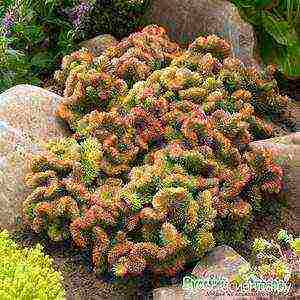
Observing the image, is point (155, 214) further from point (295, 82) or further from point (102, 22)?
point (295, 82)

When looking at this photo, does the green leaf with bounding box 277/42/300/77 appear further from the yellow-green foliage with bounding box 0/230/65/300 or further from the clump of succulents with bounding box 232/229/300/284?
the yellow-green foliage with bounding box 0/230/65/300

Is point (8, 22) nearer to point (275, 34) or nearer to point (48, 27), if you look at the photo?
point (48, 27)

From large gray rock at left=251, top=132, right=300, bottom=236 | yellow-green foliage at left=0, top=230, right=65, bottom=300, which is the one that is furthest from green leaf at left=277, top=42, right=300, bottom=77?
yellow-green foliage at left=0, top=230, right=65, bottom=300

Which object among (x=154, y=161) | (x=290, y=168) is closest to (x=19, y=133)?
(x=154, y=161)

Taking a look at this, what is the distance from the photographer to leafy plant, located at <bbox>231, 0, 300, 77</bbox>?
555cm

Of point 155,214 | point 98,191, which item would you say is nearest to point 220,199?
point 155,214

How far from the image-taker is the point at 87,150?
13.3 ft

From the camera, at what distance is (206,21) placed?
535cm

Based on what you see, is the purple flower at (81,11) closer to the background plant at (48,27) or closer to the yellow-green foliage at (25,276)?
the background plant at (48,27)

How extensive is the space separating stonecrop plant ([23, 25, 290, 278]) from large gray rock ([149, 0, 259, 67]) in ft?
2.04

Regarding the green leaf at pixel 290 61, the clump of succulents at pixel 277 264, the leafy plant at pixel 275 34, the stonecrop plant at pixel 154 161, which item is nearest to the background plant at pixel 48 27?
the stonecrop plant at pixel 154 161

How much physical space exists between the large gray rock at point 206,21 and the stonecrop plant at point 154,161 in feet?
2.04

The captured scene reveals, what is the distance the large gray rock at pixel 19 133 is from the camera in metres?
3.95

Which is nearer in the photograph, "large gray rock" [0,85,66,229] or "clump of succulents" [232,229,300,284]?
"clump of succulents" [232,229,300,284]
